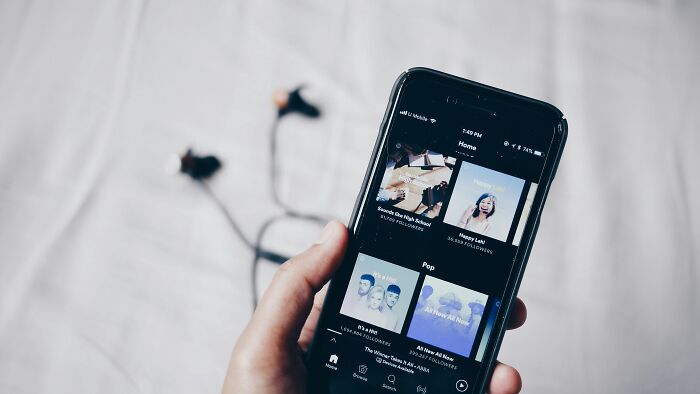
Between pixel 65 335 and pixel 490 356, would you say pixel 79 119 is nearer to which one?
pixel 65 335

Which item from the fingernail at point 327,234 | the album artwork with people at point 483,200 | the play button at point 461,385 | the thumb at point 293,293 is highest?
the album artwork with people at point 483,200

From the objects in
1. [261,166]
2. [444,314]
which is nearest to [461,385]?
[444,314]

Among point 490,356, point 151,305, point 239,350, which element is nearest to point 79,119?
point 151,305

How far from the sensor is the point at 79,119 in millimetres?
488

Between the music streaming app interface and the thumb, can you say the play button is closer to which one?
the music streaming app interface

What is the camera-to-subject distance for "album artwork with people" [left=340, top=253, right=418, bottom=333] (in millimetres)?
352

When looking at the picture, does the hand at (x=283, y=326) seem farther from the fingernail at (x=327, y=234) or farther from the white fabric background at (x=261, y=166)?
the white fabric background at (x=261, y=166)

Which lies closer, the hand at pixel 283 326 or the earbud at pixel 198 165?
the hand at pixel 283 326

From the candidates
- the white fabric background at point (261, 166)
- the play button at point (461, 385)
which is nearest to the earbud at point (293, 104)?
the white fabric background at point (261, 166)

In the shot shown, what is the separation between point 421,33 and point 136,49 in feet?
0.90

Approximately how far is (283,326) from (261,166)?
185 mm

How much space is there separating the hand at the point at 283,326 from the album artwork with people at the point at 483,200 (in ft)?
0.26

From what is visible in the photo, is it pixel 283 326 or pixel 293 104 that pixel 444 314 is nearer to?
pixel 283 326

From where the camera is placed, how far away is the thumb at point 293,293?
13.3 inches
